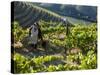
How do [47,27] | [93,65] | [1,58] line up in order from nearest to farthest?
[1,58] → [47,27] → [93,65]

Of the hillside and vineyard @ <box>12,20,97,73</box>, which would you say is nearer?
vineyard @ <box>12,20,97,73</box>

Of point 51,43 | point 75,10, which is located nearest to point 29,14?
point 51,43

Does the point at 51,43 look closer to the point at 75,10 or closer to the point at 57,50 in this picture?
the point at 57,50

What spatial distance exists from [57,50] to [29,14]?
1.25ft

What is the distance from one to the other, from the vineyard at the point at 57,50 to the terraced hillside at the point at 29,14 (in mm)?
41

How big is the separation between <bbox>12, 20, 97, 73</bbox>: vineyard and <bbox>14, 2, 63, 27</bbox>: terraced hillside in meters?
0.04

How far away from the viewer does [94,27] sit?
2.29 m

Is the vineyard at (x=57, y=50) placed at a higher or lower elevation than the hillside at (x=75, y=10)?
lower

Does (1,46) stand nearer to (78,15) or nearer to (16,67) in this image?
(16,67)

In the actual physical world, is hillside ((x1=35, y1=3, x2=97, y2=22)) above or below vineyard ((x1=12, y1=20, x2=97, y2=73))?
above

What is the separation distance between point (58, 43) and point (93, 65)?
0.38 metres

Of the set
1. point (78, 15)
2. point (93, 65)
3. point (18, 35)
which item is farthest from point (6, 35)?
point (93, 65)

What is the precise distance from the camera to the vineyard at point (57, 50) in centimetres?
203

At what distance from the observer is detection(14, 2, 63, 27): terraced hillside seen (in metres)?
2.02
